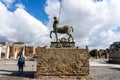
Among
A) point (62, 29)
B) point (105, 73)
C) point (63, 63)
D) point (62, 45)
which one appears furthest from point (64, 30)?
point (105, 73)

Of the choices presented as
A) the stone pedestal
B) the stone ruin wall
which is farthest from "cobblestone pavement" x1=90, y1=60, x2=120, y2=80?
the stone pedestal

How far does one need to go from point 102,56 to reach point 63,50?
7912cm

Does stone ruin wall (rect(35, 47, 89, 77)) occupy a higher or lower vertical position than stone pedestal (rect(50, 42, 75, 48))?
lower

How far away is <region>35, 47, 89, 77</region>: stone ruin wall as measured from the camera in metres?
17.3

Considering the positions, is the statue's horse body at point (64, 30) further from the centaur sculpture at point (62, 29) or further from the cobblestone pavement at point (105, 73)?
the cobblestone pavement at point (105, 73)

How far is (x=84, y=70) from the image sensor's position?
56.7ft

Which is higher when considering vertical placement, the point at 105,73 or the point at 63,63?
the point at 63,63

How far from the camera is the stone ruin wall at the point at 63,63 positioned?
17297 millimetres

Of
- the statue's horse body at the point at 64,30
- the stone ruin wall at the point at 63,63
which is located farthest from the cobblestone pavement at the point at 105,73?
the statue's horse body at the point at 64,30

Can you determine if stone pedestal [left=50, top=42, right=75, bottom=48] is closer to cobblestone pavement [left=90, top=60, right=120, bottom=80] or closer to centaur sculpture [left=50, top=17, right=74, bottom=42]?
centaur sculpture [left=50, top=17, right=74, bottom=42]

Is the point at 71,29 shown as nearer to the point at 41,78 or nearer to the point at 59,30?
the point at 59,30

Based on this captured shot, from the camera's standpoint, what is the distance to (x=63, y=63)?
683 inches

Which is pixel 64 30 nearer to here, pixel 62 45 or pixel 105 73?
pixel 62 45

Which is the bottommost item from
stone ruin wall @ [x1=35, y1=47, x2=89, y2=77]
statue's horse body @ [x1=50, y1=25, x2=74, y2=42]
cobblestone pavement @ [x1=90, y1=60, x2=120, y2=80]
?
cobblestone pavement @ [x1=90, y1=60, x2=120, y2=80]
